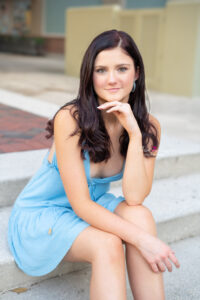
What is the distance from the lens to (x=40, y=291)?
6.72ft

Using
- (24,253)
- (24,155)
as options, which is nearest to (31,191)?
(24,253)

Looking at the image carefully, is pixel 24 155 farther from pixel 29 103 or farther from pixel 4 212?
pixel 29 103

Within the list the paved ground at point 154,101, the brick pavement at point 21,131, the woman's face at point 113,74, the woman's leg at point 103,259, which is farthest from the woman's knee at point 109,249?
the paved ground at point 154,101

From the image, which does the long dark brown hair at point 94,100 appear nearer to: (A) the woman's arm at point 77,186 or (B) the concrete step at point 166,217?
(A) the woman's arm at point 77,186

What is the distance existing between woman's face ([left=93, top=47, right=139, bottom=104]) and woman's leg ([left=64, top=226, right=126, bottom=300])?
0.61m

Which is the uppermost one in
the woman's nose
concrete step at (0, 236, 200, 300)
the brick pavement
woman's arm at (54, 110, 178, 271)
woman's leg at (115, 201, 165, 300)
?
the woman's nose

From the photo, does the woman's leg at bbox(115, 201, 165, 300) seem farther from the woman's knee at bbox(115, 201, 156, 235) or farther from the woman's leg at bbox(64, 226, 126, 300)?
the woman's leg at bbox(64, 226, 126, 300)

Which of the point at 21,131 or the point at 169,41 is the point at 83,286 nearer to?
the point at 21,131

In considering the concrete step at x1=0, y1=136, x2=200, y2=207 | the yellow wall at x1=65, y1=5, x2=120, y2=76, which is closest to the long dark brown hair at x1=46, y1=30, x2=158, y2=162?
the concrete step at x1=0, y1=136, x2=200, y2=207

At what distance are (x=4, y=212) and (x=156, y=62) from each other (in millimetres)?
6794

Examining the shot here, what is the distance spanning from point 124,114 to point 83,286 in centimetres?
93

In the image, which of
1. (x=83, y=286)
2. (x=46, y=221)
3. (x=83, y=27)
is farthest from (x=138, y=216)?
(x=83, y=27)

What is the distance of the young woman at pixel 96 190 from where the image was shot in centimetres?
169

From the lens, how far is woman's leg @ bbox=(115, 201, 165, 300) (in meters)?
1.72
